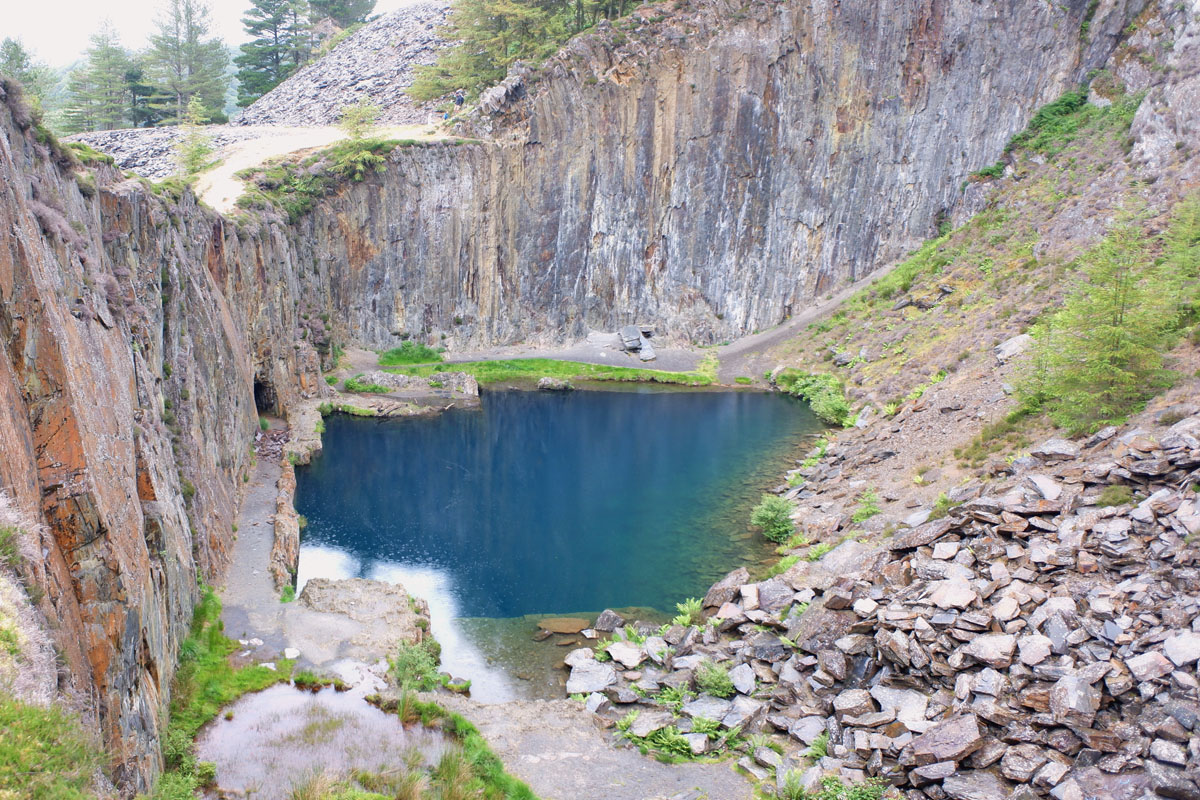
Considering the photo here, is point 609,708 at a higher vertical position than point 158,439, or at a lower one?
lower

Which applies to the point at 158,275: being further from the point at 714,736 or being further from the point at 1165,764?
the point at 1165,764

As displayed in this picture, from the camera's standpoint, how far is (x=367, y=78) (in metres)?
71.4

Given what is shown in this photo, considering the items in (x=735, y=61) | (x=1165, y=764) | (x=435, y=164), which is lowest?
(x=1165, y=764)

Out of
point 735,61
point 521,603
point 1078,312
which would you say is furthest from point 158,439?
point 735,61

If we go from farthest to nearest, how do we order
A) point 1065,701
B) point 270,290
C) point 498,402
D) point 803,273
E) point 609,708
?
point 803,273
point 498,402
point 270,290
point 609,708
point 1065,701

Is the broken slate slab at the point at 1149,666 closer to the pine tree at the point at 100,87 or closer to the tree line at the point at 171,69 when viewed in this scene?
the tree line at the point at 171,69

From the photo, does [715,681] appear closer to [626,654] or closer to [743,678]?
[743,678]

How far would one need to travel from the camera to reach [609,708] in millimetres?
20266

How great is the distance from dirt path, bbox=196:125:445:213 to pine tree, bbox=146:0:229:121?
1221 centimetres

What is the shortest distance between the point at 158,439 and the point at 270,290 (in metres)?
24.9

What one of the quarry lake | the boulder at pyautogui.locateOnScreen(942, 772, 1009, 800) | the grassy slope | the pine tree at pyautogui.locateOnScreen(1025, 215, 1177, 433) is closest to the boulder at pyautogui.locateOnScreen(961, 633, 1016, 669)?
the boulder at pyautogui.locateOnScreen(942, 772, 1009, 800)

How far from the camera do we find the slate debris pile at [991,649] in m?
14.6

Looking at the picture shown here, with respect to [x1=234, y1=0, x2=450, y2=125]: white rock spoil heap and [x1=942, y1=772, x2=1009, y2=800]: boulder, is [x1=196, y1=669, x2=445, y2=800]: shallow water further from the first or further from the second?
[x1=234, y1=0, x2=450, y2=125]: white rock spoil heap

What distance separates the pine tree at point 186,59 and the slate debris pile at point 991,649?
67.3 metres
